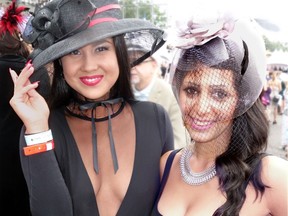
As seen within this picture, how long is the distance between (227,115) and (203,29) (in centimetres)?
35

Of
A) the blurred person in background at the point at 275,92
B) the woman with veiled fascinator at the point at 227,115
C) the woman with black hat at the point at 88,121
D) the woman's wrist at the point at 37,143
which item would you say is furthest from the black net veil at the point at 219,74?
the blurred person in background at the point at 275,92

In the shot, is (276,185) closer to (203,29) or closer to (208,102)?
(208,102)

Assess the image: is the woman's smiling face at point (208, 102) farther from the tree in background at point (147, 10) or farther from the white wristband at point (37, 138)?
the white wristband at point (37, 138)

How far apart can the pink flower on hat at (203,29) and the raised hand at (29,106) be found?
0.62 metres

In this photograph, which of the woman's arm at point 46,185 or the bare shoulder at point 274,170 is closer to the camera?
the bare shoulder at point 274,170

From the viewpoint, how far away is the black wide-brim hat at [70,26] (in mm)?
1546

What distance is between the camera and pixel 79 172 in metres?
1.68

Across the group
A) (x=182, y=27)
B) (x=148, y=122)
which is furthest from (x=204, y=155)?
(x=182, y=27)

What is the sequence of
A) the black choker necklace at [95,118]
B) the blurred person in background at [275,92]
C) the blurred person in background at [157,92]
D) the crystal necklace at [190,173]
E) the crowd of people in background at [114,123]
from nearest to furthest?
1. the crowd of people in background at [114,123]
2. the crystal necklace at [190,173]
3. the black choker necklace at [95,118]
4. the blurred person in background at [157,92]
5. the blurred person in background at [275,92]

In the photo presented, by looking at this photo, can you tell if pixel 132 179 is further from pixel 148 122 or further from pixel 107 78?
pixel 107 78

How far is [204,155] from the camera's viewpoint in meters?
1.69

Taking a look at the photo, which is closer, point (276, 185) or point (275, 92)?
point (276, 185)

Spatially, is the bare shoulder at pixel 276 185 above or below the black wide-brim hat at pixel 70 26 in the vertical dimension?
below

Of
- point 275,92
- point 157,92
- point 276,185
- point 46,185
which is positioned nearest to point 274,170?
point 276,185
